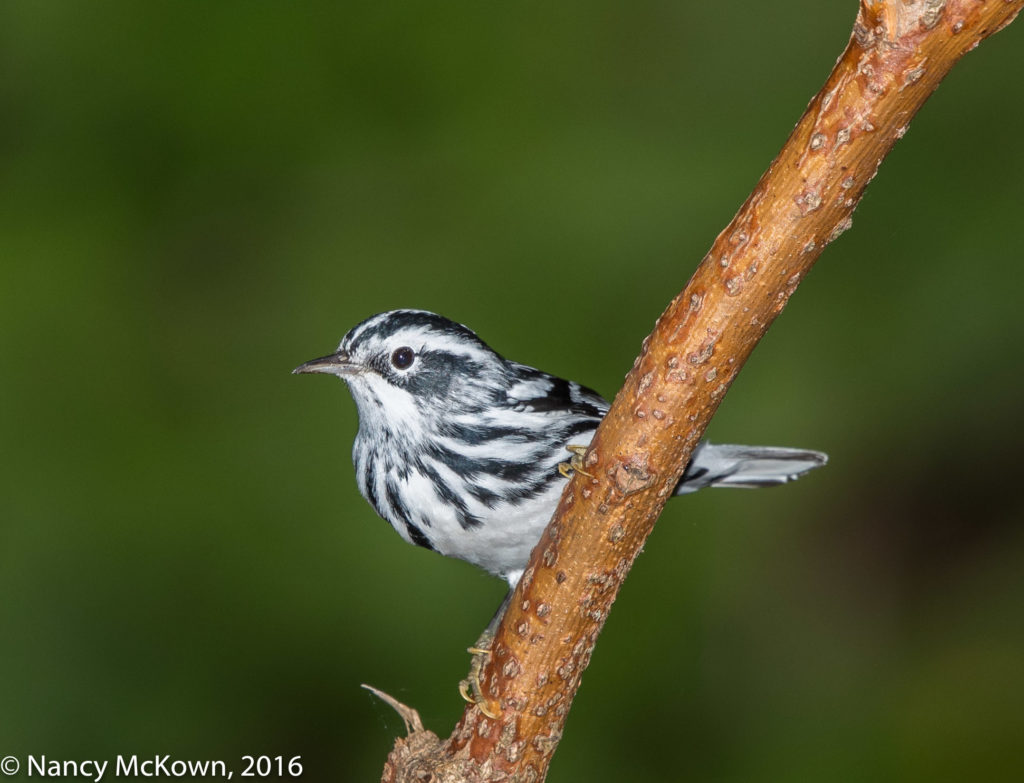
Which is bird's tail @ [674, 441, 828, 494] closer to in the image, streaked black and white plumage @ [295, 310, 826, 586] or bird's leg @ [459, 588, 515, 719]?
A: streaked black and white plumage @ [295, 310, 826, 586]

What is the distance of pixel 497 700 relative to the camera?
2.12m

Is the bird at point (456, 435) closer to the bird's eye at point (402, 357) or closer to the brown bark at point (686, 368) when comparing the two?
the bird's eye at point (402, 357)

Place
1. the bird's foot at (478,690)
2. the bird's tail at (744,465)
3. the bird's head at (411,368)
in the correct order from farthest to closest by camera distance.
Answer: the bird's tail at (744,465) < the bird's head at (411,368) < the bird's foot at (478,690)

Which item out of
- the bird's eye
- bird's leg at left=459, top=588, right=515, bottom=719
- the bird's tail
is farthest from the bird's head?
the bird's tail

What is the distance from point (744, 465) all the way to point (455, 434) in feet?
3.42

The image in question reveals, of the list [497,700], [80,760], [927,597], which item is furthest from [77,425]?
[927,597]

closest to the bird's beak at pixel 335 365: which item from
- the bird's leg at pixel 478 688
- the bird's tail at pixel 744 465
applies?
the bird's leg at pixel 478 688

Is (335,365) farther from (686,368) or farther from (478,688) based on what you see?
(686,368)

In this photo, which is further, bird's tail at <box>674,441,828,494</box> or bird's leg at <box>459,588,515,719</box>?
bird's tail at <box>674,441,828,494</box>

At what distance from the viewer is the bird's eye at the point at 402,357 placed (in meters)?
2.63

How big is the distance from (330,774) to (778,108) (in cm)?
295

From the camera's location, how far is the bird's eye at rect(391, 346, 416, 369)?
104 inches

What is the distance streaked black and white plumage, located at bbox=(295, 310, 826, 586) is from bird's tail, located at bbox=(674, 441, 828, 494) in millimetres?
476

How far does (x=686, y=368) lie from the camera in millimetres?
1758
